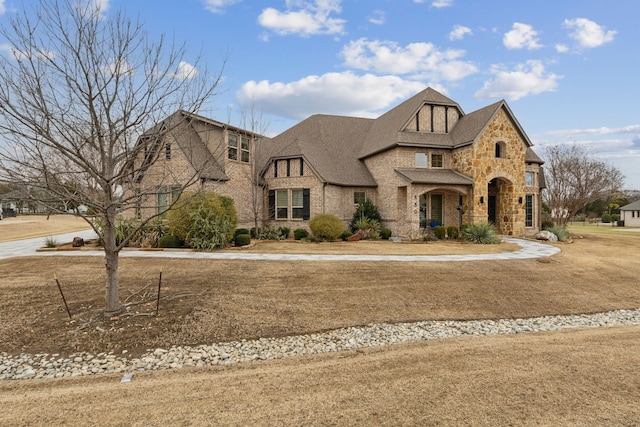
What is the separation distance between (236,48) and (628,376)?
373 inches

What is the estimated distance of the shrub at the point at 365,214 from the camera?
21.4 metres

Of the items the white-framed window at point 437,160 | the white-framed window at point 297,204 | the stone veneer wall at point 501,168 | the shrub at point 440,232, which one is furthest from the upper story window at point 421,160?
the white-framed window at point 297,204

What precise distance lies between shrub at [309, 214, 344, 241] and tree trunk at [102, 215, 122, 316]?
12340 millimetres

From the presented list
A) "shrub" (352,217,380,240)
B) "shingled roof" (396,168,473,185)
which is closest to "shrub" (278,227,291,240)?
"shrub" (352,217,380,240)

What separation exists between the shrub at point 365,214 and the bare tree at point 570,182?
59.2 ft

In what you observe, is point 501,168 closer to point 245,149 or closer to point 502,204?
point 502,204

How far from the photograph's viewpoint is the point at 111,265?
6953mm

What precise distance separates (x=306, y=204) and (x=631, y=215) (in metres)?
56.0

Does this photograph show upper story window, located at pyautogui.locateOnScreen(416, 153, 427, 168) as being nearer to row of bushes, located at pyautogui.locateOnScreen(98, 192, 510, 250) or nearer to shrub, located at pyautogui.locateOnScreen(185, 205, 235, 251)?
row of bushes, located at pyautogui.locateOnScreen(98, 192, 510, 250)

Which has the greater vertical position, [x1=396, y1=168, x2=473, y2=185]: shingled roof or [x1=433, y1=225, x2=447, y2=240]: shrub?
[x1=396, y1=168, x2=473, y2=185]: shingled roof

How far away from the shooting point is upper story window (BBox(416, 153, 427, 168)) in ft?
70.2

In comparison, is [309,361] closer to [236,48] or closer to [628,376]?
[628,376]

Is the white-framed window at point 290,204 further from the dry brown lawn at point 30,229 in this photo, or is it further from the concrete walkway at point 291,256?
the dry brown lawn at point 30,229

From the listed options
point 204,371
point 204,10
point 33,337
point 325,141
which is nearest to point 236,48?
point 204,10
